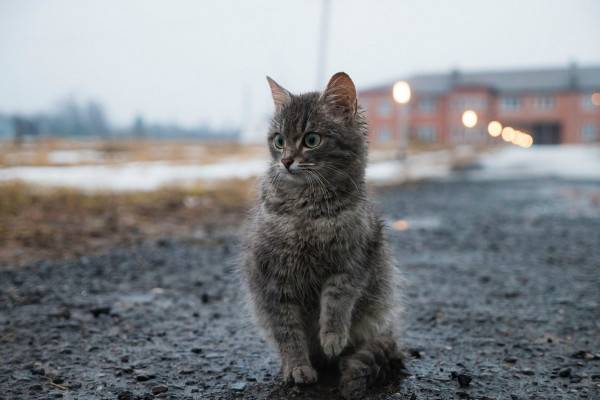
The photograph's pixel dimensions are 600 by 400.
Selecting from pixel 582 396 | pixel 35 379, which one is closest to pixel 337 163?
pixel 582 396

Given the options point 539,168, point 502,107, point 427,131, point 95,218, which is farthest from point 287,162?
point 502,107

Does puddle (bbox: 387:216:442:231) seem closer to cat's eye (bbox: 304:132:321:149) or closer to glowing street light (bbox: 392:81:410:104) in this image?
cat's eye (bbox: 304:132:321:149)

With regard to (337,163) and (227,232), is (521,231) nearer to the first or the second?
(227,232)

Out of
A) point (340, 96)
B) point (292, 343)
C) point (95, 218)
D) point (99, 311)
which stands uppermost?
point (340, 96)

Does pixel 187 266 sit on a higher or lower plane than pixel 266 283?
lower

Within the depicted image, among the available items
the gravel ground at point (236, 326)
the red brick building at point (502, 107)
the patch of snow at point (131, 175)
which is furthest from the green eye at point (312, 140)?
the red brick building at point (502, 107)

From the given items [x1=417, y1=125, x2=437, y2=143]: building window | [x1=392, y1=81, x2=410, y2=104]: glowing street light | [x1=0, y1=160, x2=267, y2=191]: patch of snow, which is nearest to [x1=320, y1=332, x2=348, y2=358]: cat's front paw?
[x1=0, y1=160, x2=267, y2=191]: patch of snow

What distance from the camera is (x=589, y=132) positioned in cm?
7231

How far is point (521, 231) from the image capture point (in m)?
8.65

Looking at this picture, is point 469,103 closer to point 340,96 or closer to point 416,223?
point 416,223

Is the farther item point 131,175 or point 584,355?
point 131,175

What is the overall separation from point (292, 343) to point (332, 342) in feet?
0.81

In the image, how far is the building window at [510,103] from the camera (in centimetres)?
7538

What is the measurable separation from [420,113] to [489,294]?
71627 millimetres
